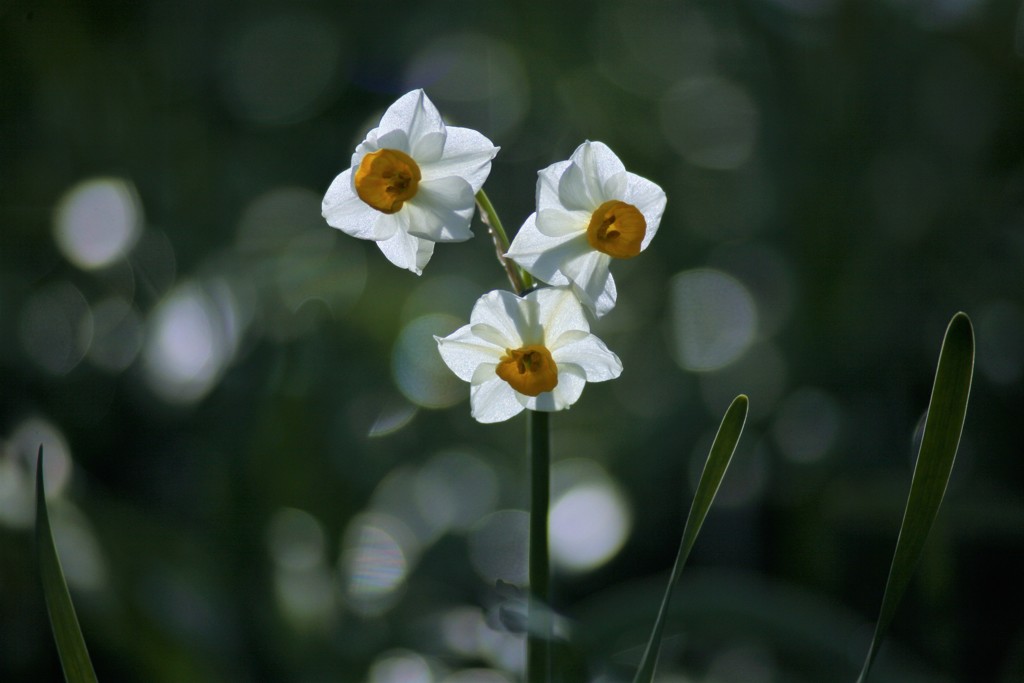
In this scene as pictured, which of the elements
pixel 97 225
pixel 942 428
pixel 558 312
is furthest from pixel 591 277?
pixel 97 225

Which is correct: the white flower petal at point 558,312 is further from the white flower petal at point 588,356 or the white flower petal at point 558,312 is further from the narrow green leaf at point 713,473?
the narrow green leaf at point 713,473

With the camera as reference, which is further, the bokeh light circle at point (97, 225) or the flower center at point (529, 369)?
the bokeh light circle at point (97, 225)

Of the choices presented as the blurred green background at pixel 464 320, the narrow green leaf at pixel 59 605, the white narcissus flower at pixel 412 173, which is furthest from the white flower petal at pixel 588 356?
the blurred green background at pixel 464 320

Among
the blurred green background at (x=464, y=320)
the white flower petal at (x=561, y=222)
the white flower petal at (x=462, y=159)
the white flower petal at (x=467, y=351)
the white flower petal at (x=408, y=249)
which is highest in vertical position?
the blurred green background at (x=464, y=320)

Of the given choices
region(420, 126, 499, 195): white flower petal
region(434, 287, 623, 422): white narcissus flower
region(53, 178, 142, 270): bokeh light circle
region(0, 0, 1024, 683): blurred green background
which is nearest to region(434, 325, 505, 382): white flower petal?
region(434, 287, 623, 422): white narcissus flower

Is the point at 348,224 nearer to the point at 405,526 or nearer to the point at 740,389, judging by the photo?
the point at 405,526

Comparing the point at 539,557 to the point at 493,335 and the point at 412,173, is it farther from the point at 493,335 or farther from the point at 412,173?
the point at 412,173

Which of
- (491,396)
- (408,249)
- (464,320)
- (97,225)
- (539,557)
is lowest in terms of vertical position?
(539,557)
